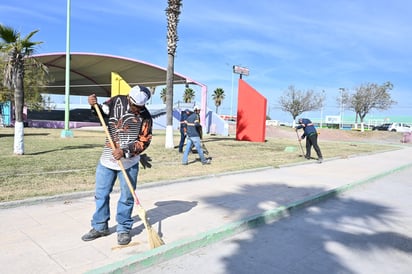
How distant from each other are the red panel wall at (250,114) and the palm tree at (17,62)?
567 inches

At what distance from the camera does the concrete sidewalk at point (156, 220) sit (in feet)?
10.7

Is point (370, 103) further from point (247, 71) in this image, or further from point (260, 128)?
point (260, 128)

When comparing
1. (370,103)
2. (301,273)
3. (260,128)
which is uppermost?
(370,103)

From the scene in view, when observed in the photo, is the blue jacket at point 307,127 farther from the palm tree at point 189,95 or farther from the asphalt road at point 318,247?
the palm tree at point 189,95

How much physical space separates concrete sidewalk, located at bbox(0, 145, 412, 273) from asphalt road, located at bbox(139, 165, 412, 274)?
18cm

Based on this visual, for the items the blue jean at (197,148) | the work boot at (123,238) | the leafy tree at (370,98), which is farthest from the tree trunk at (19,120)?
the leafy tree at (370,98)

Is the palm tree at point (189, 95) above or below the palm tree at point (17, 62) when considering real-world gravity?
above

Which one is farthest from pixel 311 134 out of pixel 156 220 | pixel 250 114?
pixel 250 114

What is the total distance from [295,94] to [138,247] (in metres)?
57.2

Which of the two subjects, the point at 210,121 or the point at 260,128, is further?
the point at 210,121

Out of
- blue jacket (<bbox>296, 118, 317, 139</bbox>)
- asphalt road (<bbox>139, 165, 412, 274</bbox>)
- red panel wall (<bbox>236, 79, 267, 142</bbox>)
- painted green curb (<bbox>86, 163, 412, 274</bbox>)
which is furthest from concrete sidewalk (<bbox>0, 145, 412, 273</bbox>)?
red panel wall (<bbox>236, 79, 267, 142</bbox>)

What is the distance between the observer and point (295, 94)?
57.9 m

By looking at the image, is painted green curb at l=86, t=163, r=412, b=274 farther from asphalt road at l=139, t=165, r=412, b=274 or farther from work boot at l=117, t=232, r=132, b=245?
work boot at l=117, t=232, r=132, b=245

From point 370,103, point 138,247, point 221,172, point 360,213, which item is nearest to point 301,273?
point 138,247
